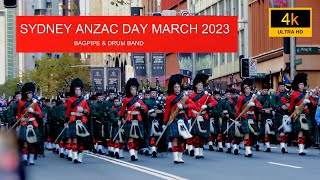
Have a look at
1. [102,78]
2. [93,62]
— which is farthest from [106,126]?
[93,62]

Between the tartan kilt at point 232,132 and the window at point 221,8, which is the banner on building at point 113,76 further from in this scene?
the tartan kilt at point 232,132

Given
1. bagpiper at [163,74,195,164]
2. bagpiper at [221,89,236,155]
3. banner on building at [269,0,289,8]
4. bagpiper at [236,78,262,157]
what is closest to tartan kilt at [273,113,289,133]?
bagpiper at [221,89,236,155]

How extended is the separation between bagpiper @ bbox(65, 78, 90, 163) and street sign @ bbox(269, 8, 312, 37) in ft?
45.4

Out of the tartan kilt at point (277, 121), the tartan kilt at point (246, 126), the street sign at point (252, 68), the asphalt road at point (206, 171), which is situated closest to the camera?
the asphalt road at point (206, 171)

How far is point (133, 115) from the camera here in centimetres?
2425

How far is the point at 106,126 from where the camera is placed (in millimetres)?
29406

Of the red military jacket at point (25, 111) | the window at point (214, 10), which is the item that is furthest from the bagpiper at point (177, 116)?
the window at point (214, 10)

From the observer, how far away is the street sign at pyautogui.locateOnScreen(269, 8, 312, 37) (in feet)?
118

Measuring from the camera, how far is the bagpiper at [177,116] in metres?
21.2

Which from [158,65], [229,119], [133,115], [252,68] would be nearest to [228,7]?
[158,65]

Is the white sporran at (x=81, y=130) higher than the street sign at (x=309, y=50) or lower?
lower

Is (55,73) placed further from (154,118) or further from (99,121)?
(154,118)

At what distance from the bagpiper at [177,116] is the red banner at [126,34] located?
87.6 feet

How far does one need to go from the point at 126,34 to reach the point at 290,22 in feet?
48.3
